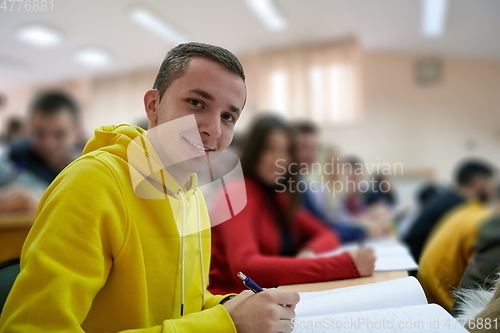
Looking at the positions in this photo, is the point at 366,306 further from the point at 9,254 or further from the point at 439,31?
the point at 439,31

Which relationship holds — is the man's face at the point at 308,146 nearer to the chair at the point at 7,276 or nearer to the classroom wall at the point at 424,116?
the chair at the point at 7,276

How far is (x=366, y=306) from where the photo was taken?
0.51 metres

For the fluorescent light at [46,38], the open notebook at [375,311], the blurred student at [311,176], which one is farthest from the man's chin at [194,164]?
the fluorescent light at [46,38]

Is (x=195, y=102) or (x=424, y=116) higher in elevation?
(x=424, y=116)

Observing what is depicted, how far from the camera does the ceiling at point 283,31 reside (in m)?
1.53

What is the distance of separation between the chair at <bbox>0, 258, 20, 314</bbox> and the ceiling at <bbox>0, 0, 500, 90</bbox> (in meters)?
0.96

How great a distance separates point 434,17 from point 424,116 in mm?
1471

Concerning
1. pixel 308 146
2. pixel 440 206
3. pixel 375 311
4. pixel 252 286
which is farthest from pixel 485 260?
pixel 440 206

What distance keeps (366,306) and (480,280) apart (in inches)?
8.5

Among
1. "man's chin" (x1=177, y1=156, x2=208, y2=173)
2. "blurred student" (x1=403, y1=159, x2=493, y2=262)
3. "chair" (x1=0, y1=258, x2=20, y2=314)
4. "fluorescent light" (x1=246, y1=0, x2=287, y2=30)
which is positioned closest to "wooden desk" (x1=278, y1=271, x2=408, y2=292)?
"man's chin" (x1=177, y1=156, x2=208, y2=173)

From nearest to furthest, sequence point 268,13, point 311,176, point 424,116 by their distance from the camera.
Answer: point 311,176 → point 268,13 → point 424,116

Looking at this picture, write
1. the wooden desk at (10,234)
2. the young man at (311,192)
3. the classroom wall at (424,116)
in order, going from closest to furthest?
the wooden desk at (10,234), the young man at (311,192), the classroom wall at (424,116)

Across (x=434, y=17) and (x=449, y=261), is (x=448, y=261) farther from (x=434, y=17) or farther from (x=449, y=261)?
(x=434, y=17)

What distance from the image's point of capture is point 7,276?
49 cm
